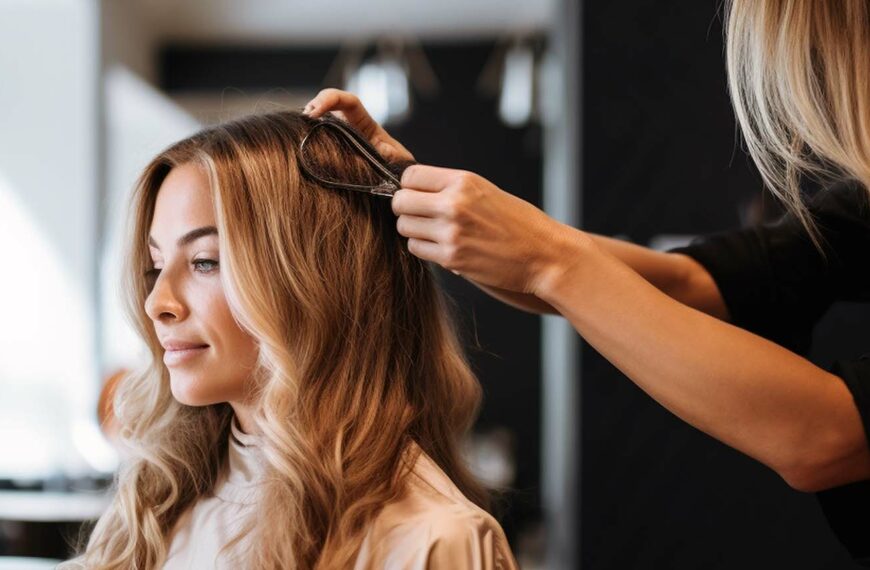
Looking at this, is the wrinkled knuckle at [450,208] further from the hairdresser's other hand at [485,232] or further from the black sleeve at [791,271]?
the black sleeve at [791,271]

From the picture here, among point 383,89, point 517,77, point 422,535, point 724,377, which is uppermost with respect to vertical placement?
point 517,77

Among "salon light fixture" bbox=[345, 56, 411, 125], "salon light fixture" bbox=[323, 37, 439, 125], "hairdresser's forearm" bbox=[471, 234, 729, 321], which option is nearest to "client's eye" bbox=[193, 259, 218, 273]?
"hairdresser's forearm" bbox=[471, 234, 729, 321]

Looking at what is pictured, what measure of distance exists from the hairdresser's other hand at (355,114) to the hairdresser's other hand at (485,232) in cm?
24

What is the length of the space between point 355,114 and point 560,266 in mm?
405

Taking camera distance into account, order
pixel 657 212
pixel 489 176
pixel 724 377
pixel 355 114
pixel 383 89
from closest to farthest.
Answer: pixel 724 377 → pixel 355 114 → pixel 657 212 → pixel 383 89 → pixel 489 176

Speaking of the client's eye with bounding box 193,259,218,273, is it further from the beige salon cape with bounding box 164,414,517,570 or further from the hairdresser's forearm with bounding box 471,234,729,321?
the hairdresser's forearm with bounding box 471,234,729,321

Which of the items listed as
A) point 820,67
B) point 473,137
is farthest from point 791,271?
point 473,137

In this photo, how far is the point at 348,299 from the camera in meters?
1.11

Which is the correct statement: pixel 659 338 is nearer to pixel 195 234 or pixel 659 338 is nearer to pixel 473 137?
pixel 195 234

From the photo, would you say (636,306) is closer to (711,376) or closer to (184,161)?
(711,376)

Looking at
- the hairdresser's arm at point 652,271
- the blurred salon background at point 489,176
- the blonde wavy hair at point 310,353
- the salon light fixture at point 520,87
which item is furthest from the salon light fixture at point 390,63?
the blonde wavy hair at point 310,353

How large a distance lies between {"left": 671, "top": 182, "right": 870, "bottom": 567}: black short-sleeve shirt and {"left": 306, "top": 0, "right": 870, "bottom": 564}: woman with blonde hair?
182 millimetres

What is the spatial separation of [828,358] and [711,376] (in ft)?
3.07

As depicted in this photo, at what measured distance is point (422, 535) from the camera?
96 cm
